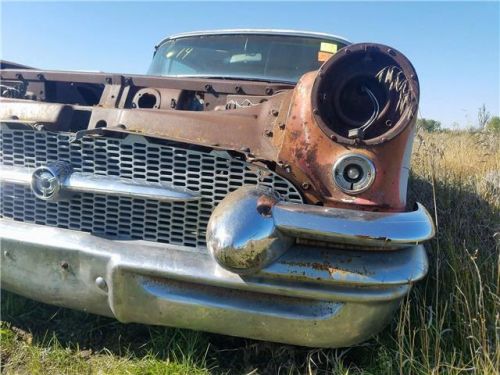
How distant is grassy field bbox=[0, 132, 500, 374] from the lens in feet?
6.58

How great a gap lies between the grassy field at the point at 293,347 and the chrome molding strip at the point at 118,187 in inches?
29.2

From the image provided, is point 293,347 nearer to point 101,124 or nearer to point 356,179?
point 356,179

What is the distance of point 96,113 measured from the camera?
2.18 m

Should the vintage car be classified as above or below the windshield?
below

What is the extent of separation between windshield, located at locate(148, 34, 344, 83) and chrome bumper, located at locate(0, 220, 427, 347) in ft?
5.18

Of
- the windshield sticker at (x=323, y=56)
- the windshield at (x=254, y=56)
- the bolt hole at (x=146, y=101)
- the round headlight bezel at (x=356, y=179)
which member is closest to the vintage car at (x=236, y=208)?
the round headlight bezel at (x=356, y=179)

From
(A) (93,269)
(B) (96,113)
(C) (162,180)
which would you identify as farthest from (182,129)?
(A) (93,269)

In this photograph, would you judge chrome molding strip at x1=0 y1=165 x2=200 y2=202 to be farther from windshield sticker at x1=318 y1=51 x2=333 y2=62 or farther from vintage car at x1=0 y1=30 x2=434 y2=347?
windshield sticker at x1=318 y1=51 x2=333 y2=62

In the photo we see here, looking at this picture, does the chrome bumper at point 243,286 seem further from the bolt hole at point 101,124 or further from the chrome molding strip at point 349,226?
the bolt hole at point 101,124

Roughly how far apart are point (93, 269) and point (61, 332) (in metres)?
0.74

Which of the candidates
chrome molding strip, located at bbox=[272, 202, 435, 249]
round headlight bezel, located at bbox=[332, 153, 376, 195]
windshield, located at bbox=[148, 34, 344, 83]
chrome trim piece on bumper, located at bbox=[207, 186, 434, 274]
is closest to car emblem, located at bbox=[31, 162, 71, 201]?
chrome trim piece on bumper, located at bbox=[207, 186, 434, 274]

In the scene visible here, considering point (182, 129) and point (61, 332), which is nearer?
point (182, 129)

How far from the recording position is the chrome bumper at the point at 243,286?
1743 millimetres

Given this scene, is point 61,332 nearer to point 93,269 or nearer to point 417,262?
point 93,269
